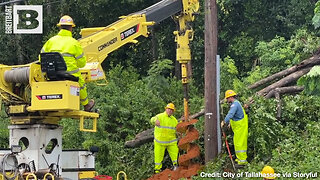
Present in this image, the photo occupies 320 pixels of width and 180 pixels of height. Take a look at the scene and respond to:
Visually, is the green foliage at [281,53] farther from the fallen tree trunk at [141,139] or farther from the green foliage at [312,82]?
the fallen tree trunk at [141,139]

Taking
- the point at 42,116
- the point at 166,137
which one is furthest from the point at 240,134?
the point at 42,116

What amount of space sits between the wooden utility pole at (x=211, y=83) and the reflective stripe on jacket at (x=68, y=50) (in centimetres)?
383

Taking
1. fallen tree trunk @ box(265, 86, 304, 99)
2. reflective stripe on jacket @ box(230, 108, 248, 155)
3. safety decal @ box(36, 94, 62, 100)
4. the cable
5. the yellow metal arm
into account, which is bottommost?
the cable

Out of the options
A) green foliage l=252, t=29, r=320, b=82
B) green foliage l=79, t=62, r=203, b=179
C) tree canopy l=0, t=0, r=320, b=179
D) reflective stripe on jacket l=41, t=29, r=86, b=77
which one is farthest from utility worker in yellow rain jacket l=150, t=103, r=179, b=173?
green foliage l=252, t=29, r=320, b=82

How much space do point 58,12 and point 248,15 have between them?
874 centimetres

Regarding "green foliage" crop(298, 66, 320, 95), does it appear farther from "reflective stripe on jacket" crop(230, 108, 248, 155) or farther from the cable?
the cable

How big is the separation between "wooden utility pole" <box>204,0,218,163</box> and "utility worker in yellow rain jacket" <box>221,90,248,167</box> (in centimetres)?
52

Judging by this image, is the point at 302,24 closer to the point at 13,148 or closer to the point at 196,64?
the point at 196,64

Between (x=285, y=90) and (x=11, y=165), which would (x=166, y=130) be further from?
(x=11, y=165)

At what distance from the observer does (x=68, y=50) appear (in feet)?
39.3

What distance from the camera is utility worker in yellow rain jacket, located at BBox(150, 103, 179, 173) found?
53.3ft

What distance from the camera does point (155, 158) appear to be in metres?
16.4

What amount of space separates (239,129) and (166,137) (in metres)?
2.27

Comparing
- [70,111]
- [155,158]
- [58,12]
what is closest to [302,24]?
[58,12]
